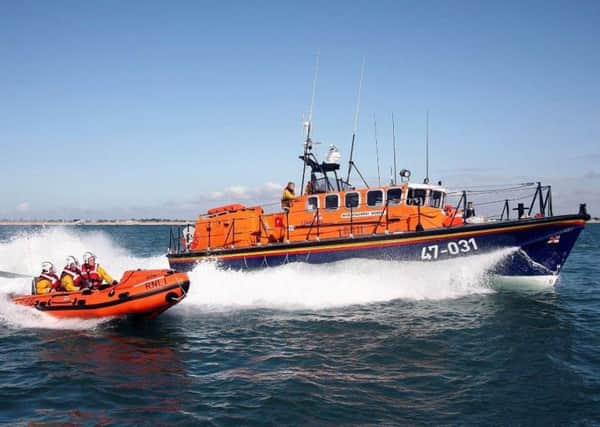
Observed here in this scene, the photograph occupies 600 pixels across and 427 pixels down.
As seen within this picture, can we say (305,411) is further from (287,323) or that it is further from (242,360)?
(287,323)

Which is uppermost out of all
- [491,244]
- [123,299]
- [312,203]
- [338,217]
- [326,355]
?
[312,203]

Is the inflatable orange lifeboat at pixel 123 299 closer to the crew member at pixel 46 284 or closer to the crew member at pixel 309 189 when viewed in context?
the crew member at pixel 46 284

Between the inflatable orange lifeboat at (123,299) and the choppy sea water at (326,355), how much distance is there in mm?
295

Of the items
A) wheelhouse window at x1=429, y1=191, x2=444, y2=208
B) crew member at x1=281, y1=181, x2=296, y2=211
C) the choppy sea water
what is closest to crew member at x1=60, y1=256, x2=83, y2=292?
the choppy sea water

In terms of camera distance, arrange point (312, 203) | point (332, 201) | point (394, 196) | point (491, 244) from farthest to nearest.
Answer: point (312, 203) → point (332, 201) → point (394, 196) → point (491, 244)

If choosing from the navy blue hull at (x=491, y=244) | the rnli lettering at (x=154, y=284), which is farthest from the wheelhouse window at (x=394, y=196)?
the rnli lettering at (x=154, y=284)

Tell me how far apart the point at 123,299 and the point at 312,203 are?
6130 millimetres

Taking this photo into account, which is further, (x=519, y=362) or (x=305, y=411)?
(x=519, y=362)

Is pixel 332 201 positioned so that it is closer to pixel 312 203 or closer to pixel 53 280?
pixel 312 203

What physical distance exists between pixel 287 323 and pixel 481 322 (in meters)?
4.09

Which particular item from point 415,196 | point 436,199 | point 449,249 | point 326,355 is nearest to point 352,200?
point 415,196

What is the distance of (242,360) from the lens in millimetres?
7391

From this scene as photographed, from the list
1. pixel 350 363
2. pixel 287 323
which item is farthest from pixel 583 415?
pixel 287 323

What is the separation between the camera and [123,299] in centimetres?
963
